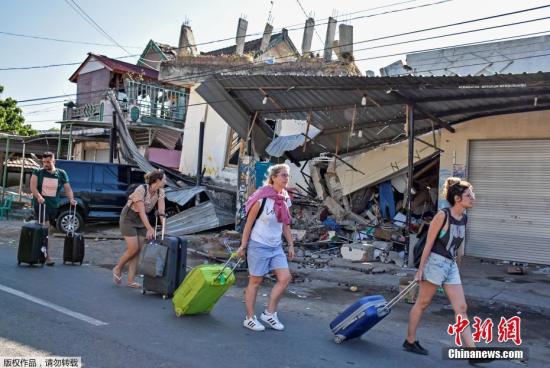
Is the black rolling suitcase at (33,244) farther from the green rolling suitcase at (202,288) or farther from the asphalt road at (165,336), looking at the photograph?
the green rolling suitcase at (202,288)

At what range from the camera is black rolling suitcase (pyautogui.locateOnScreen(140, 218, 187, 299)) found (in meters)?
7.02

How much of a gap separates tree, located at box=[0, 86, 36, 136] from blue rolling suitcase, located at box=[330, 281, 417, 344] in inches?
1357

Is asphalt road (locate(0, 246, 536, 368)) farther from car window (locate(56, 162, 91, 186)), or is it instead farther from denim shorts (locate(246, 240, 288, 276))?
car window (locate(56, 162, 91, 186))

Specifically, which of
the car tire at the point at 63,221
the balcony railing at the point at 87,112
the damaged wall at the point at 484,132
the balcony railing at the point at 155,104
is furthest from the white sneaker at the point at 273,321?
the balcony railing at the point at 87,112

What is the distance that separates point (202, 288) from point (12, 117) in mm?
34867

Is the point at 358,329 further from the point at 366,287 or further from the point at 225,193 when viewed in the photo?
the point at 225,193

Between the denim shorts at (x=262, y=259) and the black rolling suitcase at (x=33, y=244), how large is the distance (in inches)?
175

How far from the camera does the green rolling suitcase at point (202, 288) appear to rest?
595 centimetres

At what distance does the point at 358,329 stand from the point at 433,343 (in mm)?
1026

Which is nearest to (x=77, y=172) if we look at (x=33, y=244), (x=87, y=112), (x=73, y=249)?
(x=73, y=249)

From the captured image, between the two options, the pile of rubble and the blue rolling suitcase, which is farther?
the pile of rubble

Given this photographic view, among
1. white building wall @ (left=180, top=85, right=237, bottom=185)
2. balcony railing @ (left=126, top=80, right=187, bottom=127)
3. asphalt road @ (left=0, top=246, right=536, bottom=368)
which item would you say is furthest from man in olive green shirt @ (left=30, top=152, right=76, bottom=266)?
balcony railing @ (left=126, top=80, right=187, bottom=127)

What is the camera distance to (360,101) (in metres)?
11.8

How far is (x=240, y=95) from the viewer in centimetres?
1354
